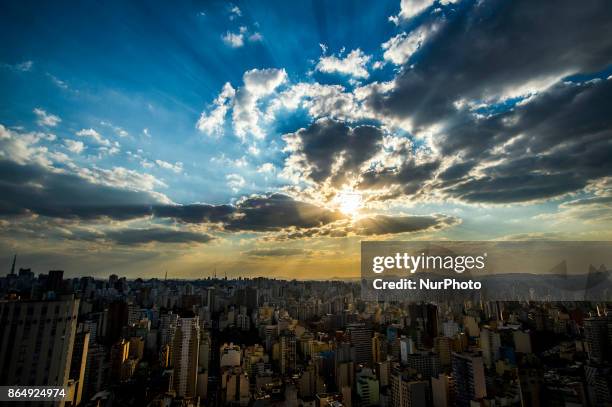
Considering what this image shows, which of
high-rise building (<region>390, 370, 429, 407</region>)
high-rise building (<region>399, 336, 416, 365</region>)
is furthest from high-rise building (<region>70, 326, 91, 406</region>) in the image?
high-rise building (<region>399, 336, 416, 365</region>)

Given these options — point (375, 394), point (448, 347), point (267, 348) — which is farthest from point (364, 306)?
point (375, 394)

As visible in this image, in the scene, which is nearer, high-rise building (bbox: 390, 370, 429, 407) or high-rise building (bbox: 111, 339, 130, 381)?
high-rise building (bbox: 390, 370, 429, 407)

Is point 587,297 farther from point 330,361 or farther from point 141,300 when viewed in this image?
point 141,300

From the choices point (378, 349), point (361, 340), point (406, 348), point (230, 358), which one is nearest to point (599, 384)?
point (406, 348)

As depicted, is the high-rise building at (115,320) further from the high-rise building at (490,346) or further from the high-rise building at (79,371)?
the high-rise building at (490,346)

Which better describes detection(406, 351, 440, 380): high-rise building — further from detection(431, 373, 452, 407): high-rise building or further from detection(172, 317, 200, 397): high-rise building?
detection(172, 317, 200, 397): high-rise building

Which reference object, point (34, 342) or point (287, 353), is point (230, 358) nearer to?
point (287, 353)

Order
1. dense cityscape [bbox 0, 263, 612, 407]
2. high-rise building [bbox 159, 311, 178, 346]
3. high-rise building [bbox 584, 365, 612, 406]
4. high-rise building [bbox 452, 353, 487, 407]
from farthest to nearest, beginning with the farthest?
high-rise building [bbox 159, 311, 178, 346], high-rise building [bbox 452, 353, 487, 407], high-rise building [bbox 584, 365, 612, 406], dense cityscape [bbox 0, 263, 612, 407]
